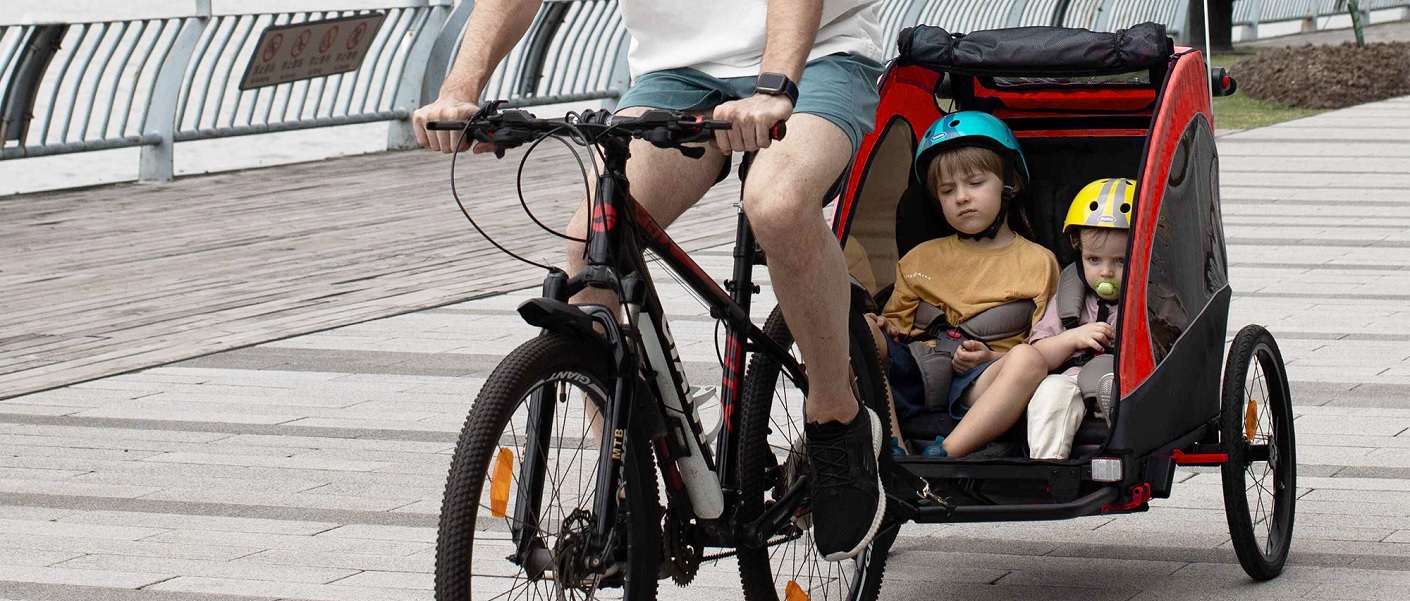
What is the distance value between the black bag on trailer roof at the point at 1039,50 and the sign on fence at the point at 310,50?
9.34m

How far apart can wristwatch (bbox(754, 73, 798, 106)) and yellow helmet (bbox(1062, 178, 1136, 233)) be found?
1.44 m

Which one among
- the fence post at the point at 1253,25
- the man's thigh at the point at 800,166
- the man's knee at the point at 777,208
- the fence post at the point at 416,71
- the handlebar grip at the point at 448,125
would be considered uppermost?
the fence post at the point at 1253,25

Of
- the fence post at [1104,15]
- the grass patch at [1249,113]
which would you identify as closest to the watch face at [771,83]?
the grass patch at [1249,113]

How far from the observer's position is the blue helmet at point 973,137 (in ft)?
15.6

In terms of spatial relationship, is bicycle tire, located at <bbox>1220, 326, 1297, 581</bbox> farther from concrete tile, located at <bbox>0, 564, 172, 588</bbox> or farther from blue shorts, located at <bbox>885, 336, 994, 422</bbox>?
concrete tile, located at <bbox>0, 564, 172, 588</bbox>

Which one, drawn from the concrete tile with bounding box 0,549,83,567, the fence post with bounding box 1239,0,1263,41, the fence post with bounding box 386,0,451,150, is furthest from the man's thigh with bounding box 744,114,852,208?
the fence post with bounding box 1239,0,1263,41

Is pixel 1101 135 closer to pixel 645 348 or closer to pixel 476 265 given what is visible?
pixel 645 348

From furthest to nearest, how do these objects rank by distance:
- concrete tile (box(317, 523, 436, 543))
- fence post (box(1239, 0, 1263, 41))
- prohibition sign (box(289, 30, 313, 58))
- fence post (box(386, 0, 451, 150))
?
fence post (box(1239, 0, 1263, 41)), fence post (box(386, 0, 451, 150)), prohibition sign (box(289, 30, 313, 58)), concrete tile (box(317, 523, 436, 543))

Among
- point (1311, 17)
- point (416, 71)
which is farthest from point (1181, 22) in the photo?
point (416, 71)

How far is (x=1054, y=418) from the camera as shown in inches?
170

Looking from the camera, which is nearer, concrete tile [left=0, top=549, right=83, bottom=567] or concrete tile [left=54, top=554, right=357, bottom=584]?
concrete tile [left=54, top=554, right=357, bottom=584]

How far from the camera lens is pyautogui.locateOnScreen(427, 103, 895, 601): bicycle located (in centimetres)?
314

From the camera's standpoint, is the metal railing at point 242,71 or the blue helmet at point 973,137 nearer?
the blue helmet at point 973,137

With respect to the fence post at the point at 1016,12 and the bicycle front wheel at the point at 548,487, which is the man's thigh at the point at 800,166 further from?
the fence post at the point at 1016,12
